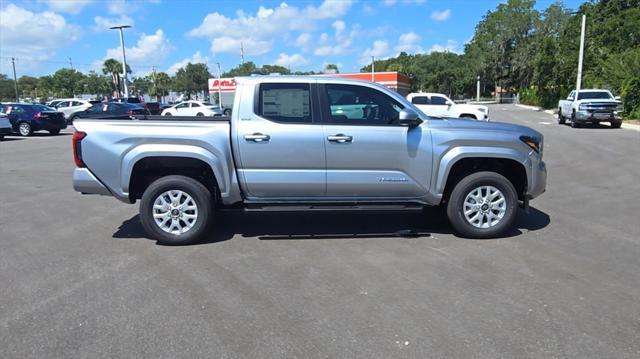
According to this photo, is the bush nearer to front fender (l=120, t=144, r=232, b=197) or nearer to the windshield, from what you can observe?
the windshield

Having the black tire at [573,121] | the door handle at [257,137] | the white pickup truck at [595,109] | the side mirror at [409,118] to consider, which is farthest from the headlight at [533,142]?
the black tire at [573,121]

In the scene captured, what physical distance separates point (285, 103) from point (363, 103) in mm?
924

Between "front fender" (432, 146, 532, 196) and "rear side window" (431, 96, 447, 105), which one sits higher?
"rear side window" (431, 96, 447, 105)

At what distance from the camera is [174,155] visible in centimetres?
554

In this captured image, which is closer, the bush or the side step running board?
the side step running board

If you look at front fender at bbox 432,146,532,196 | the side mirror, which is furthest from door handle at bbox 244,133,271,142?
front fender at bbox 432,146,532,196

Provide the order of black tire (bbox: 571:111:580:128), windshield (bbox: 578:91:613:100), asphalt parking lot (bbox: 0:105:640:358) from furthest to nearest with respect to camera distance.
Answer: windshield (bbox: 578:91:613:100) → black tire (bbox: 571:111:580:128) → asphalt parking lot (bbox: 0:105:640:358)

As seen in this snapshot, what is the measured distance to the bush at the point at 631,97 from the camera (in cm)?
2591

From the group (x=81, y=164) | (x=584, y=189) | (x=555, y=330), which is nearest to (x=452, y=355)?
(x=555, y=330)

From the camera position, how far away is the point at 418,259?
5184 mm

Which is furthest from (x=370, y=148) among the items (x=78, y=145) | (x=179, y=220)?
(x=78, y=145)

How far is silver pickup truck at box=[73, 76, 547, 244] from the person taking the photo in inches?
219

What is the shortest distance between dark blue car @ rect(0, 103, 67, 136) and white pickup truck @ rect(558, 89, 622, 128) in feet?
81.1

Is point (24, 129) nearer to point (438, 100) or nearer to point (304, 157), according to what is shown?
point (438, 100)
